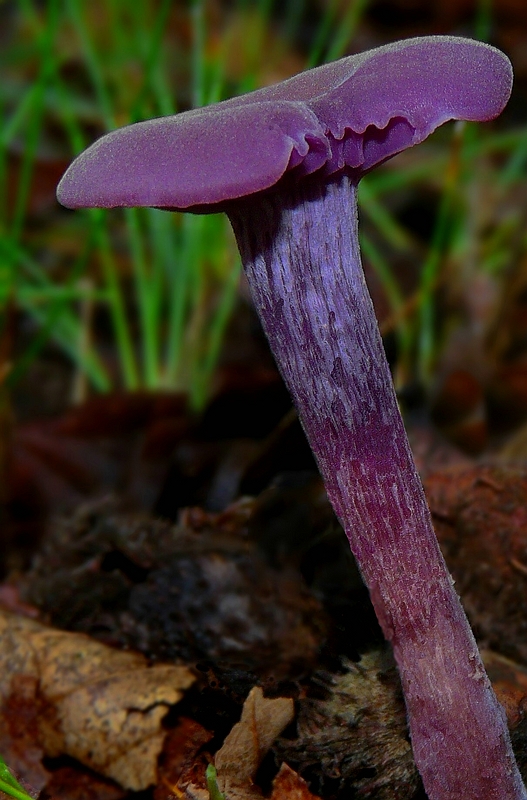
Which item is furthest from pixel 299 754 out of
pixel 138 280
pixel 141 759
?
pixel 138 280

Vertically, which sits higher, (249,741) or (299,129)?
(299,129)

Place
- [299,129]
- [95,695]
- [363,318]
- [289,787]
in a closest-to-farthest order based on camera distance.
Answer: [299,129]
[363,318]
[289,787]
[95,695]

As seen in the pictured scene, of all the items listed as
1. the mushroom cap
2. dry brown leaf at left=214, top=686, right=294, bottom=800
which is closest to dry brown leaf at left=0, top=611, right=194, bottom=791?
dry brown leaf at left=214, top=686, right=294, bottom=800

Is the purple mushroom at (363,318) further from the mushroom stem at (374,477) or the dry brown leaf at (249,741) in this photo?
the dry brown leaf at (249,741)

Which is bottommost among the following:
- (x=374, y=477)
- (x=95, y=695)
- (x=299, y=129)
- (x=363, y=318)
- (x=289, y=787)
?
(x=289, y=787)

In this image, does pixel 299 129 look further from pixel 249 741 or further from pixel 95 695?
pixel 95 695

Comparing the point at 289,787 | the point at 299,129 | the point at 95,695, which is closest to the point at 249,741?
the point at 289,787

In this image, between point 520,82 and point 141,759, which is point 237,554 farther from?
point 520,82

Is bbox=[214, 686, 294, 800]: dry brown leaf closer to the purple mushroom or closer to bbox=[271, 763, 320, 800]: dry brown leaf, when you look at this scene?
bbox=[271, 763, 320, 800]: dry brown leaf
